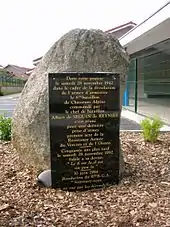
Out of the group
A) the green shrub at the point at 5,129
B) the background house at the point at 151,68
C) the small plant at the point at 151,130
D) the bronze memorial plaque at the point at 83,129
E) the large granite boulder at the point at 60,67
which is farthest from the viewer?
the background house at the point at 151,68

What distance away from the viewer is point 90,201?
14.5 feet

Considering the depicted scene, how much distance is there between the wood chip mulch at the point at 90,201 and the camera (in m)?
3.80

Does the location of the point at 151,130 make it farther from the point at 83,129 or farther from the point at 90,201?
the point at 90,201

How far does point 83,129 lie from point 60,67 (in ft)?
4.02

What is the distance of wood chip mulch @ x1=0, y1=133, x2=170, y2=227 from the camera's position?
12.5ft

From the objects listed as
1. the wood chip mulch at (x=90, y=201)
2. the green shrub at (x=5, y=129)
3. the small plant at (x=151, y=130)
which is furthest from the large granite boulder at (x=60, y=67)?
the small plant at (x=151, y=130)

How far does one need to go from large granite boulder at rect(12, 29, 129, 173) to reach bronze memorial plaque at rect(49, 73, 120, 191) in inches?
23.8

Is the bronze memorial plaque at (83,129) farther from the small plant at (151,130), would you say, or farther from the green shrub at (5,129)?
the green shrub at (5,129)

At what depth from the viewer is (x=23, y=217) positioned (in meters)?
3.84

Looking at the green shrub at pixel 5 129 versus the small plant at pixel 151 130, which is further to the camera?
the small plant at pixel 151 130

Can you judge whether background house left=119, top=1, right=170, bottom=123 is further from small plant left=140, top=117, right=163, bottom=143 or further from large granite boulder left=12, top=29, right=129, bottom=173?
large granite boulder left=12, top=29, right=129, bottom=173

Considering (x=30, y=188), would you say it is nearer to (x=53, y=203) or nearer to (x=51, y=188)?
(x=51, y=188)

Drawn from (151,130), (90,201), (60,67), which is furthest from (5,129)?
(90,201)

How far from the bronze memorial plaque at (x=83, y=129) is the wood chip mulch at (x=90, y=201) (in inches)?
8.3
